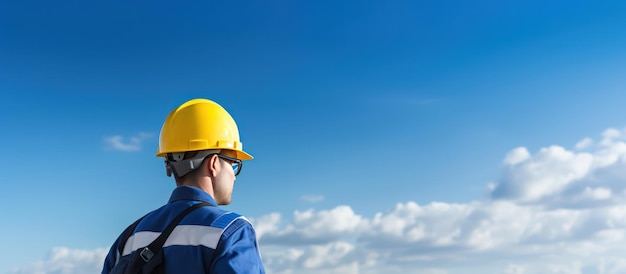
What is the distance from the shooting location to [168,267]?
4.71m

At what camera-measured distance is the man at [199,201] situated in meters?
4.61

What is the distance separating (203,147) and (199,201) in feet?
2.28

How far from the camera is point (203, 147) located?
5.61 metres

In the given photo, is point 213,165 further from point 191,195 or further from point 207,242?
point 207,242

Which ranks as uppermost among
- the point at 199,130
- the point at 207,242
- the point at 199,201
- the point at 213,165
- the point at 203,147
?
the point at 199,130

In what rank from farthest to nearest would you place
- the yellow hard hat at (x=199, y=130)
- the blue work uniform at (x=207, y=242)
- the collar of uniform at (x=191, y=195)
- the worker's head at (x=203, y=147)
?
the yellow hard hat at (x=199, y=130)
the worker's head at (x=203, y=147)
the collar of uniform at (x=191, y=195)
the blue work uniform at (x=207, y=242)

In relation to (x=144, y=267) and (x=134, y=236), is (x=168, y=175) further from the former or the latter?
(x=144, y=267)

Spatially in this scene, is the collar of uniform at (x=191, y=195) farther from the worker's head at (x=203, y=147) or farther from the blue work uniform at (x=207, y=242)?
the worker's head at (x=203, y=147)

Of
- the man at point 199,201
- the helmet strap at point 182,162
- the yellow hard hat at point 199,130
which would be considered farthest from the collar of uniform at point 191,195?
the yellow hard hat at point 199,130

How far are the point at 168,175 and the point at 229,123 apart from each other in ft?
2.55

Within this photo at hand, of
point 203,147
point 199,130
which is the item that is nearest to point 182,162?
point 203,147

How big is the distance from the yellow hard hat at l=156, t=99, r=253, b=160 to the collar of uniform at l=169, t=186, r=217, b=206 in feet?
1.75

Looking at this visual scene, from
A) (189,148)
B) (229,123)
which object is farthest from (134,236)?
(229,123)

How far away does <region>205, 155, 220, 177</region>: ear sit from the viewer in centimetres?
540
